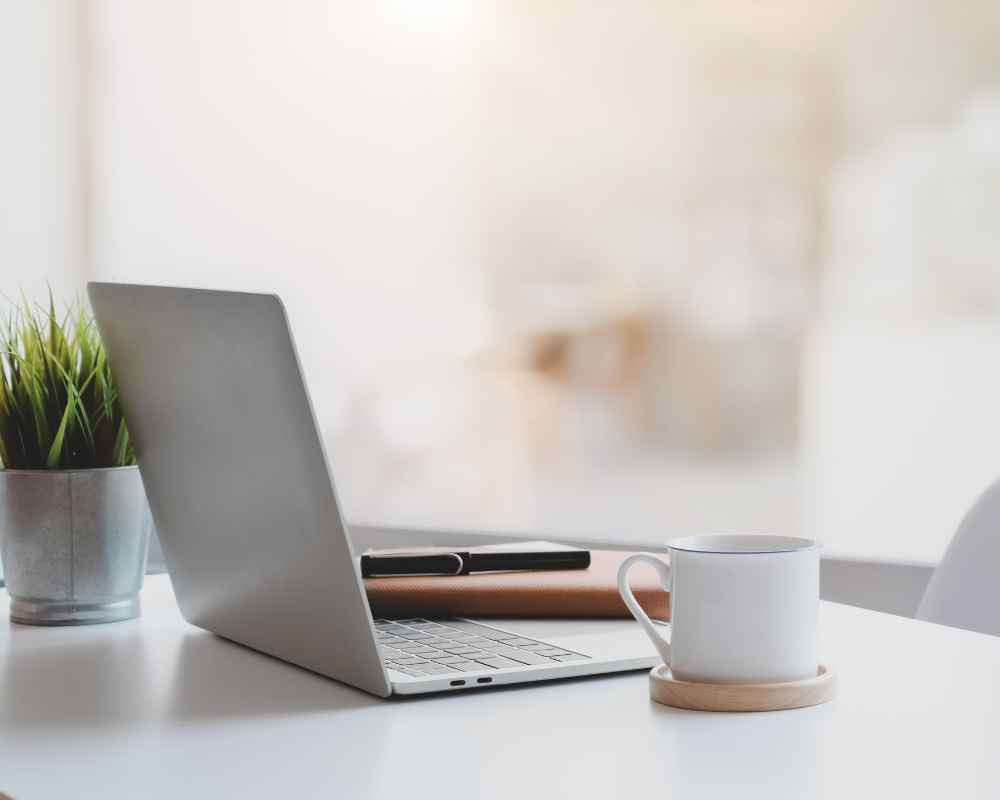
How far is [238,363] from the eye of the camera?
0.65m

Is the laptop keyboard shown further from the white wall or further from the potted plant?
the white wall

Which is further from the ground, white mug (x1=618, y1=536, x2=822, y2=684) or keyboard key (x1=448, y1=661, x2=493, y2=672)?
white mug (x1=618, y1=536, x2=822, y2=684)

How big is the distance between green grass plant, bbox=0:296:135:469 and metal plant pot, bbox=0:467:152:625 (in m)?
0.02

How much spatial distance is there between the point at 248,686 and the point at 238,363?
0.69 ft

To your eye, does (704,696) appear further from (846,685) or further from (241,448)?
(241,448)

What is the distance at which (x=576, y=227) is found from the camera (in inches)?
73.1

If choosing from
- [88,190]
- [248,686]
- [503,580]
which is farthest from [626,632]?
[88,190]

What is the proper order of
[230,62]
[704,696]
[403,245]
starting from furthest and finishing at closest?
[230,62] < [403,245] < [704,696]

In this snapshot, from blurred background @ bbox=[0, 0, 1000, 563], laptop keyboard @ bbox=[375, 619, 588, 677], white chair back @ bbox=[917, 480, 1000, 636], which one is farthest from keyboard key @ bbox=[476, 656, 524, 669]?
blurred background @ bbox=[0, 0, 1000, 563]

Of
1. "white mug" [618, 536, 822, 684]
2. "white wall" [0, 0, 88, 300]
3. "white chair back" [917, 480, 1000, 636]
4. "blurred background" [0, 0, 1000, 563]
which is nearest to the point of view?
"white mug" [618, 536, 822, 684]

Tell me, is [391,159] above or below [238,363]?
above

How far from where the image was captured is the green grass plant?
919 millimetres

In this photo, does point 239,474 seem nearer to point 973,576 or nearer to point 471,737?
point 471,737

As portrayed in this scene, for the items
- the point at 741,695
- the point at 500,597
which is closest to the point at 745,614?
A: the point at 741,695
